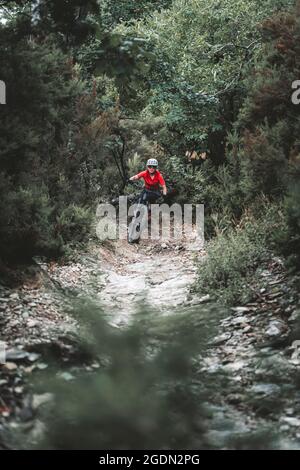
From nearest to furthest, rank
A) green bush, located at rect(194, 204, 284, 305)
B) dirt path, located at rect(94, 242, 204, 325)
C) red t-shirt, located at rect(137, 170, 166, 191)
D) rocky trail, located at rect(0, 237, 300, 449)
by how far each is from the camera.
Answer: rocky trail, located at rect(0, 237, 300, 449) < green bush, located at rect(194, 204, 284, 305) < dirt path, located at rect(94, 242, 204, 325) < red t-shirt, located at rect(137, 170, 166, 191)

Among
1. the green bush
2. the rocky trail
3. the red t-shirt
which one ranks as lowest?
the rocky trail

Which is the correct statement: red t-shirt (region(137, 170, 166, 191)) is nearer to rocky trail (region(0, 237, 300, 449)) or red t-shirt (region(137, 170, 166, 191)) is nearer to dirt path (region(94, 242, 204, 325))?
dirt path (region(94, 242, 204, 325))

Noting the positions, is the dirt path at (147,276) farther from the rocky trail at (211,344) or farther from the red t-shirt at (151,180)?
the red t-shirt at (151,180)

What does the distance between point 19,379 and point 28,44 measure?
4592 millimetres

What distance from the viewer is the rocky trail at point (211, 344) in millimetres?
3457

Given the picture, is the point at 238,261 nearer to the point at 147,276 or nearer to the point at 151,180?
the point at 147,276

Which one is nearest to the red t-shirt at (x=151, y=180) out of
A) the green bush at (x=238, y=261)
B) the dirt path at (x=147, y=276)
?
the dirt path at (x=147, y=276)

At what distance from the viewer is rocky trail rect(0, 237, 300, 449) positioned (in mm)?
3457

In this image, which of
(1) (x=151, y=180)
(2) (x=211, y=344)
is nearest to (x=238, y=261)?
(2) (x=211, y=344)

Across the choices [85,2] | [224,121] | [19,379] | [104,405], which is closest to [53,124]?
[85,2]

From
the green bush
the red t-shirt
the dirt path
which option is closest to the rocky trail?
the dirt path

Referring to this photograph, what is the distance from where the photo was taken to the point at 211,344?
206 inches

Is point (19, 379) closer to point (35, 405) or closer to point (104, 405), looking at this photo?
point (35, 405)

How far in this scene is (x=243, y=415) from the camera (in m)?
3.78
